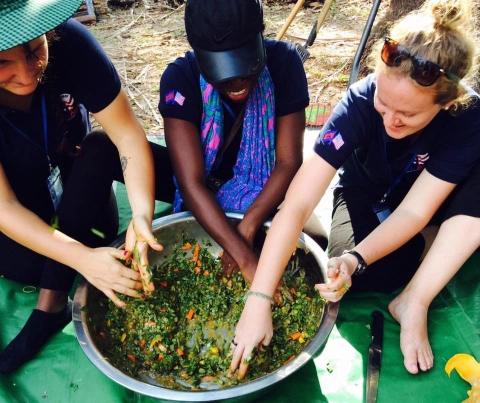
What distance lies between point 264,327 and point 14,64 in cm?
97

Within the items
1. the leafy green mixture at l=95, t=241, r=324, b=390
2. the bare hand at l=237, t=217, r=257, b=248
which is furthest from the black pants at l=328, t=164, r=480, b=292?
the bare hand at l=237, t=217, r=257, b=248

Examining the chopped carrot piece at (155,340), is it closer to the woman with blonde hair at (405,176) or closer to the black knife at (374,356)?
the woman with blonde hair at (405,176)

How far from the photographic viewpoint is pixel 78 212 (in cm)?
170

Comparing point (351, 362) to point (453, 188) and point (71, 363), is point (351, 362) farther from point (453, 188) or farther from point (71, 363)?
point (71, 363)

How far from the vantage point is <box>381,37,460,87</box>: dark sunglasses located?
4.33 feet

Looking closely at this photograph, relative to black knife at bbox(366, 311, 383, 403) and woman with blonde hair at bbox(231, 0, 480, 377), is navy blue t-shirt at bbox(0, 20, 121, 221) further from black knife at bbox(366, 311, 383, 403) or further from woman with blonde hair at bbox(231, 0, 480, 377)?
black knife at bbox(366, 311, 383, 403)

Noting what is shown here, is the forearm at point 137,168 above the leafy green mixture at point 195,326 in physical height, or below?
above

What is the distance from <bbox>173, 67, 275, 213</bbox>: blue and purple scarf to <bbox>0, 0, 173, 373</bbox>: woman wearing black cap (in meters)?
0.24

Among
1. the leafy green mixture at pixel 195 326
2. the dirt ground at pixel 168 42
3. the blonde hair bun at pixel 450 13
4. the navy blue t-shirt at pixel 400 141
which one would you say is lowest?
the dirt ground at pixel 168 42

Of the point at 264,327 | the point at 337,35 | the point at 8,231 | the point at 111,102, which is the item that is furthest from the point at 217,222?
the point at 337,35

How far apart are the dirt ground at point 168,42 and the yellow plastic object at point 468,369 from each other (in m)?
2.05

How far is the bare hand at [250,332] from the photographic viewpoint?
1.35 m

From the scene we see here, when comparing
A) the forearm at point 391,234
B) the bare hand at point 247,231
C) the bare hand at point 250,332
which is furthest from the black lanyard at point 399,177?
the bare hand at point 250,332

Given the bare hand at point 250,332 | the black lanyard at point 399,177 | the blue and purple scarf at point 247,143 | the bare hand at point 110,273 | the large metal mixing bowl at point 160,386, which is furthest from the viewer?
the blue and purple scarf at point 247,143
